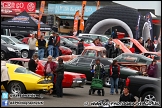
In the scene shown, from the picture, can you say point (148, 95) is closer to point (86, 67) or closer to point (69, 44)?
point (86, 67)

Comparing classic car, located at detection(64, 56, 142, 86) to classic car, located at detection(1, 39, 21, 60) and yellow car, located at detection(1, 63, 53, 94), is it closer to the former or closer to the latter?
yellow car, located at detection(1, 63, 53, 94)

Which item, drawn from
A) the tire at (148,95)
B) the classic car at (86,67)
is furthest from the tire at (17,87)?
the classic car at (86,67)

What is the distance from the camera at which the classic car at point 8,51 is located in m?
27.4

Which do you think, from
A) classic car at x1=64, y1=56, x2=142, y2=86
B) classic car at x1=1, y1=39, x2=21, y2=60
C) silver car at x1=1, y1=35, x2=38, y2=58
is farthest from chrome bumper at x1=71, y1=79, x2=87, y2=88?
silver car at x1=1, y1=35, x2=38, y2=58

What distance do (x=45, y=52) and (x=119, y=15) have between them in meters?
12.4

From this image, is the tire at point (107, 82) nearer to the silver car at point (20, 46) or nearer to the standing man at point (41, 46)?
the standing man at point (41, 46)

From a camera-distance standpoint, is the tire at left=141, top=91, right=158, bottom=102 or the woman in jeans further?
the woman in jeans

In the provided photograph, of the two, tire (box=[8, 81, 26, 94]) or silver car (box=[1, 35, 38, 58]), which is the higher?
silver car (box=[1, 35, 38, 58])

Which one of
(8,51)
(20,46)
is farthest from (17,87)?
(20,46)

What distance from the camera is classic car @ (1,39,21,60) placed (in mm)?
27359

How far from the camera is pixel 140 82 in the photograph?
50.4ft

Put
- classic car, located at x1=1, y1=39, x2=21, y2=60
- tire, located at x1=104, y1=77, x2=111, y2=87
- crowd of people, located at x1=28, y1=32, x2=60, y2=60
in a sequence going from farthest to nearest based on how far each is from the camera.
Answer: classic car, located at x1=1, y1=39, x2=21, y2=60, crowd of people, located at x1=28, y1=32, x2=60, y2=60, tire, located at x1=104, y1=77, x2=111, y2=87

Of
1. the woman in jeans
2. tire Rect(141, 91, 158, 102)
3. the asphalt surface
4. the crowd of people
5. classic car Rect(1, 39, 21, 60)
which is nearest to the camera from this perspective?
the asphalt surface

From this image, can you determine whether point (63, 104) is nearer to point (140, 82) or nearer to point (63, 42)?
point (140, 82)
